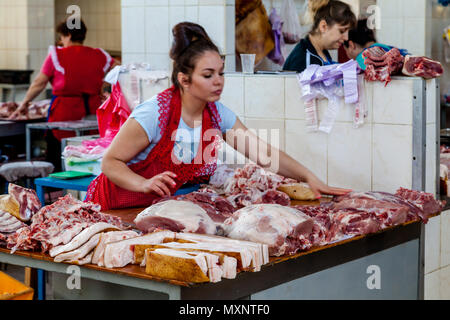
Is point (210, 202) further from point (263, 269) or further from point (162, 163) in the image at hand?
point (263, 269)

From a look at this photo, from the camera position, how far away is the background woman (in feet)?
15.3

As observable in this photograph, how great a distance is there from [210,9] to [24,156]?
10.7 feet

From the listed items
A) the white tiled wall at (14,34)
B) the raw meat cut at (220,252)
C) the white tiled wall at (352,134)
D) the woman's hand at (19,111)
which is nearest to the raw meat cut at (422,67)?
the white tiled wall at (352,134)

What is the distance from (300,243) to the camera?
2693mm

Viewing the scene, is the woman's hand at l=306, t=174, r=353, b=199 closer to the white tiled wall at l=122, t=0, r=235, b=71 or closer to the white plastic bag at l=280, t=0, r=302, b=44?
the white tiled wall at l=122, t=0, r=235, b=71

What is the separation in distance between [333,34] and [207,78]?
151 centimetres

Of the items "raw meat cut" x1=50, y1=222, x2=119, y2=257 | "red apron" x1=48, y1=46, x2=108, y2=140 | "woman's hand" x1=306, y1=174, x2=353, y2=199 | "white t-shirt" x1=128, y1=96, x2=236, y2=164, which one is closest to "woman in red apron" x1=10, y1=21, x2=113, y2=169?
"red apron" x1=48, y1=46, x2=108, y2=140

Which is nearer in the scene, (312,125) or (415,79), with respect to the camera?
(415,79)

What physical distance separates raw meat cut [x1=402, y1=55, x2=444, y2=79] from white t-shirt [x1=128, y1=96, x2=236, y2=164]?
3.08 feet

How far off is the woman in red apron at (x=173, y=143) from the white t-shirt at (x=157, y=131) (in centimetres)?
1

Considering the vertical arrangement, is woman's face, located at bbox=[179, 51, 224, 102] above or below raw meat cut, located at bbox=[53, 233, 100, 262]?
above

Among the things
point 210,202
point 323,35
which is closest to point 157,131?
point 210,202

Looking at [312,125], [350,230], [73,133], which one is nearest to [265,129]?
[312,125]
